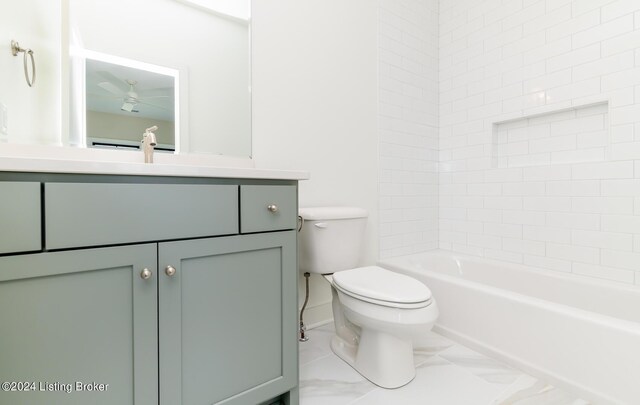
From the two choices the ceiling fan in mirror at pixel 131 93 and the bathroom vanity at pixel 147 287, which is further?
the ceiling fan in mirror at pixel 131 93

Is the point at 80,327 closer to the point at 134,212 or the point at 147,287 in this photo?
the point at 147,287

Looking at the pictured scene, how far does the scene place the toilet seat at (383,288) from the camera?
124 cm

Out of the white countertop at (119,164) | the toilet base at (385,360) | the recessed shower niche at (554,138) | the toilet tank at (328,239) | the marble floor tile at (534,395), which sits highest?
the recessed shower niche at (554,138)

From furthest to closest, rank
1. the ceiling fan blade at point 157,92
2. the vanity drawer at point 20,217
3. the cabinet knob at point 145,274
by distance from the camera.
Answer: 1. the ceiling fan blade at point 157,92
2. the cabinet knob at point 145,274
3. the vanity drawer at point 20,217

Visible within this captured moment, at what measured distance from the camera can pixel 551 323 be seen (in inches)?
53.7

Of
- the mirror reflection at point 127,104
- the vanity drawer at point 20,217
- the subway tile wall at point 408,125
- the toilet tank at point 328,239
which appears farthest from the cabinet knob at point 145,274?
the subway tile wall at point 408,125

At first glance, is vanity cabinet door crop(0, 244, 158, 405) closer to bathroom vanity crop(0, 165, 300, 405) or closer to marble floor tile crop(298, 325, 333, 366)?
bathroom vanity crop(0, 165, 300, 405)

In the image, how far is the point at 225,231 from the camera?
1.00m

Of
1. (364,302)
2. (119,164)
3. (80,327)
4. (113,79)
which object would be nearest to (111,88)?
(113,79)

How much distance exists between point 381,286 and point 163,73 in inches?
56.5

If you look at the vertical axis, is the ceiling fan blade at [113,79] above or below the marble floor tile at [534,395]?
above

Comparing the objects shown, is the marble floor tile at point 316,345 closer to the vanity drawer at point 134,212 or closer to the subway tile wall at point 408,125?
the subway tile wall at point 408,125

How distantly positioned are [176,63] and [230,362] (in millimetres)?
1371

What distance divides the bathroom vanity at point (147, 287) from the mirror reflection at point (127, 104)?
64cm
